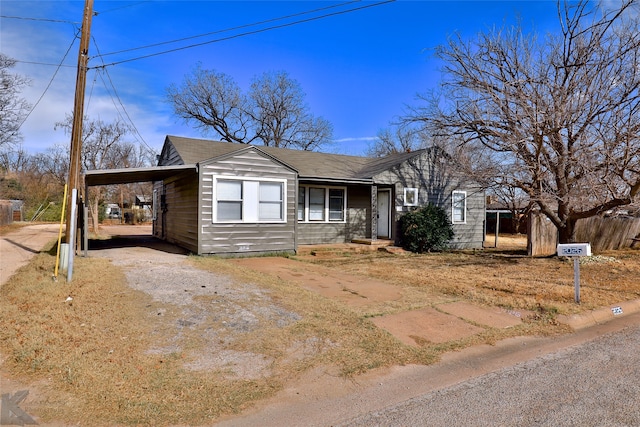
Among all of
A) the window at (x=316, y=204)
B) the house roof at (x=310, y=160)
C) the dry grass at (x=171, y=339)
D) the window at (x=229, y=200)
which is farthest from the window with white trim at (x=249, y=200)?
the dry grass at (x=171, y=339)

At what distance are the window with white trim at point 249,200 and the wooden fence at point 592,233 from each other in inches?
361

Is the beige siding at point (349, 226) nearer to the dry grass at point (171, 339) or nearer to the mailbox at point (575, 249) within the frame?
the dry grass at point (171, 339)

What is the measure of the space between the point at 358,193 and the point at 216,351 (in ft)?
38.5

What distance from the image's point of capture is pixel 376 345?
4461 millimetres

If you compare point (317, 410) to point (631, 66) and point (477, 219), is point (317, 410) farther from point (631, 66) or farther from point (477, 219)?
point (477, 219)

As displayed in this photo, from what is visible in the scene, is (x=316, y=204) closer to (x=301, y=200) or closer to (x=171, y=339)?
(x=301, y=200)

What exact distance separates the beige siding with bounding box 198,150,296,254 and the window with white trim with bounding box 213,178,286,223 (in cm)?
15

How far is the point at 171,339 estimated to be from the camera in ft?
14.5

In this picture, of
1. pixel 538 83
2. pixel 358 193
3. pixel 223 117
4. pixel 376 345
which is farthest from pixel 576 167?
pixel 223 117

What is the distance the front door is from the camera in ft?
50.6

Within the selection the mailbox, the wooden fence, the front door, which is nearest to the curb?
the mailbox

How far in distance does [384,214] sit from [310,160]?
149 inches

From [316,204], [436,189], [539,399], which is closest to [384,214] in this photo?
[436,189]

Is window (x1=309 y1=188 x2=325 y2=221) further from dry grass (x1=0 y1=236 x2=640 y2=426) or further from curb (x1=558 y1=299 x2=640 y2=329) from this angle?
curb (x1=558 y1=299 x2=640 y2=329)
